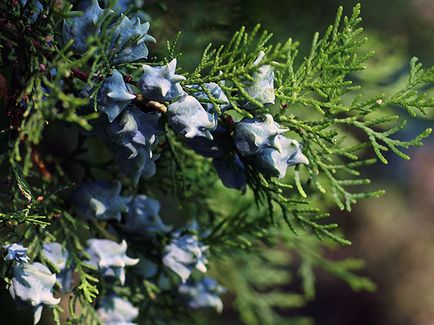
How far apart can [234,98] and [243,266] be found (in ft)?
2.52

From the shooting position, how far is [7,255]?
0.62 metres

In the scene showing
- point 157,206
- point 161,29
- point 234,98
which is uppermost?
point 161,29

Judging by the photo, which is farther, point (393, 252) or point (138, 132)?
point (393, 252)

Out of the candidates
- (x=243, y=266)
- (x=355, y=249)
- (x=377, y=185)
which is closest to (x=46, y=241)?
(x=243, y=266)

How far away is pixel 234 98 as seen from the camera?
1.99ft

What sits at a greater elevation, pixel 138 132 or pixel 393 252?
pixel 393 252

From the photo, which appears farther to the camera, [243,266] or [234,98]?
[243,266]

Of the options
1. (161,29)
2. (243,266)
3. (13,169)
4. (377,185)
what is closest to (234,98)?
(13,169)

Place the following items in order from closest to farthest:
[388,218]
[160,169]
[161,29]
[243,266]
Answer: [160,169] → [161,29] → [243,266] → [388,218]

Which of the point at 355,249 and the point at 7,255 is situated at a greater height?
the point at 355,249

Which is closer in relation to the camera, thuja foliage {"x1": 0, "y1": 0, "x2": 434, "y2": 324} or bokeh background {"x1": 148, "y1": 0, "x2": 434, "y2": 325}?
thuja foliage {"x1": 0, "y1": 0, "x2": 434, "y2": 324}

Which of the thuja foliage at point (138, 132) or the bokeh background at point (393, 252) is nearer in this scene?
the thuja foliage at point (138, 132)

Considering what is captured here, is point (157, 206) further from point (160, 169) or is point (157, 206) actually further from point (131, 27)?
point (131, 27)

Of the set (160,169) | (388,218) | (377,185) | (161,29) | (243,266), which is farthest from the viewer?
(388,218)
